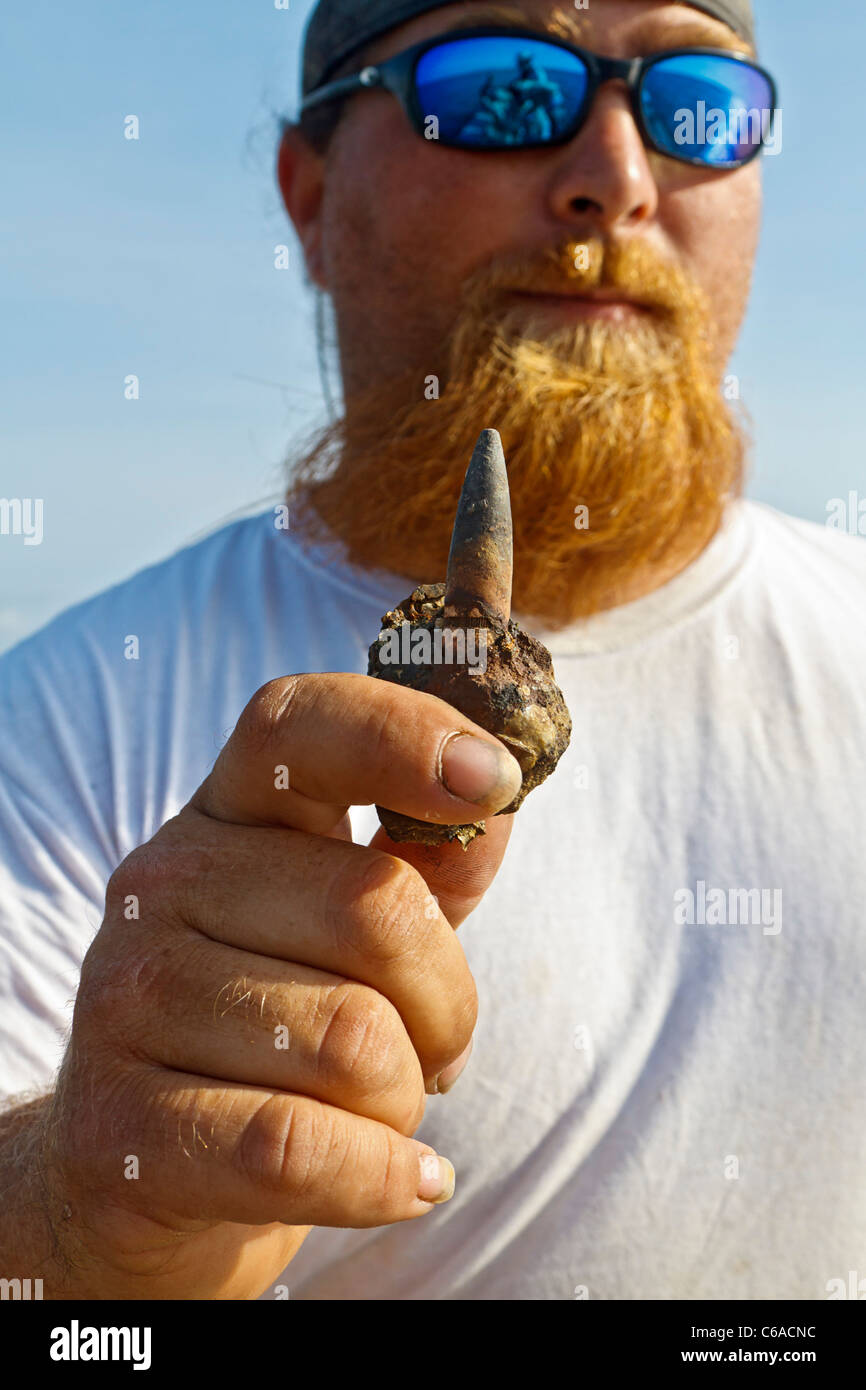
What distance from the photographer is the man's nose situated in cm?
275

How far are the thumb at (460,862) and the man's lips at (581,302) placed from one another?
1740 millimetres

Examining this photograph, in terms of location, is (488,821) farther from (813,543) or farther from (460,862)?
(813,543)

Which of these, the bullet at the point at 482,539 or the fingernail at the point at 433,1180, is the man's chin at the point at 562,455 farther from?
the fingernail at the point at 433,1180

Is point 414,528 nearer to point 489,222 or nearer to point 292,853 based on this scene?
point 489,222

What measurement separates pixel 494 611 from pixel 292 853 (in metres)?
0.38

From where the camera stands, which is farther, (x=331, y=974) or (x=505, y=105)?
(x=505, y=105)

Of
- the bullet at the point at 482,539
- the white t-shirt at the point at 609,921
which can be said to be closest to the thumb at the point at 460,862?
the bullet at the point at 482,539

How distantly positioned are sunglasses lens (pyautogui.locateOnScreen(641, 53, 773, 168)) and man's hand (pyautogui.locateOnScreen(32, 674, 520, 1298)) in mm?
2227

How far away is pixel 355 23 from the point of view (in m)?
3.17

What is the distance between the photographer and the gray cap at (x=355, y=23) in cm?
302

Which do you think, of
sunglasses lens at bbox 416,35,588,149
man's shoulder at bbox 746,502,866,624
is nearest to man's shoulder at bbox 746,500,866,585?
man's shoulder at bbox 746,502,866,624

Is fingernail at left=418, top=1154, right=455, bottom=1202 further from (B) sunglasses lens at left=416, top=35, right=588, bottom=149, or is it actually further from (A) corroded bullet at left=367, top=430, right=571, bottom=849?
(B) sunglasses lens at left=416, top=35, right=588, bottom=149
